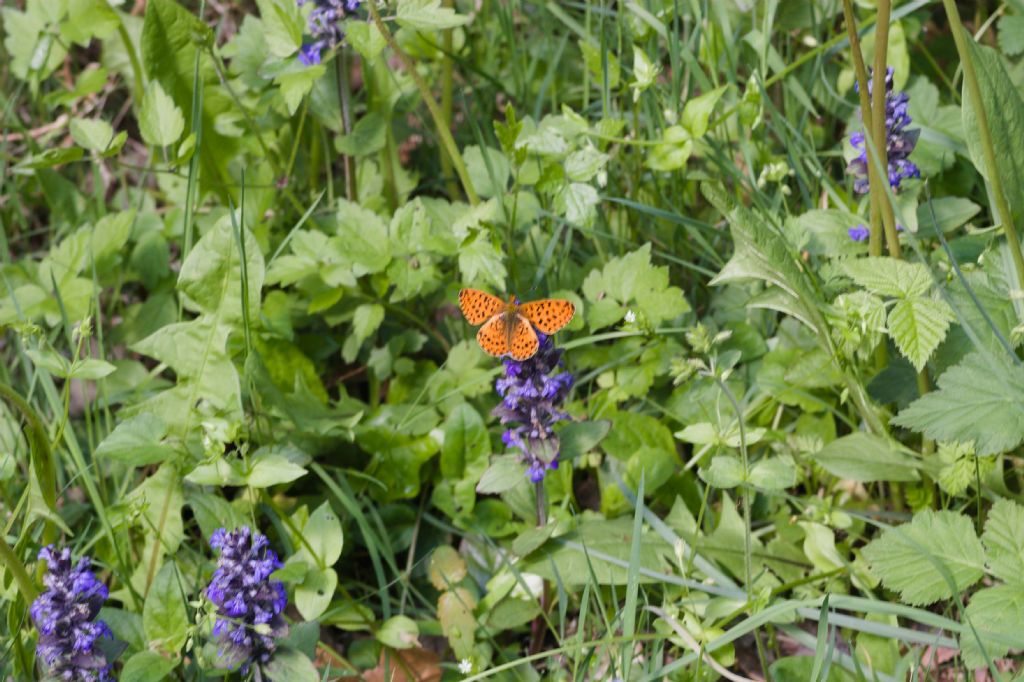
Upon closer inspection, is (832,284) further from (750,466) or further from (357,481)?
(357,481)

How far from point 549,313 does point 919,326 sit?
2.25ft

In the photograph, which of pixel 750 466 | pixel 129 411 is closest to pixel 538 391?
pixel 750 466

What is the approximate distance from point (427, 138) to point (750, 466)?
1.63 metres

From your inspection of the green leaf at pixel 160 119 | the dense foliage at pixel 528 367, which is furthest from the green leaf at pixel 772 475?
the green leaf at pixel 160 119

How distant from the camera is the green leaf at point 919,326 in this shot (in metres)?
1.92

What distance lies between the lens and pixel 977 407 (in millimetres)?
1888

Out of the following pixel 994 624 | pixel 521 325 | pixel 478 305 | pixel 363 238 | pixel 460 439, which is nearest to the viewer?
pixel 994 624

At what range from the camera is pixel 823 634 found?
1739 millimetres

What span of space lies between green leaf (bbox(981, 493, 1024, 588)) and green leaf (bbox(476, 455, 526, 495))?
87 cm

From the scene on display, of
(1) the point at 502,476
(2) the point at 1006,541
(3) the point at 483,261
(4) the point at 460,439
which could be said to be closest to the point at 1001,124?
(2) the point at 1006,541

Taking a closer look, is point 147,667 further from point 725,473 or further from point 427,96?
point 427,96

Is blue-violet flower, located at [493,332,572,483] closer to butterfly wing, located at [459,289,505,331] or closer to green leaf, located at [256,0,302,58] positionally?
butterfly wing, located at [459,289,505,331]

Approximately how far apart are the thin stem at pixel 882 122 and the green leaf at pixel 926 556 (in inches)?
22.6

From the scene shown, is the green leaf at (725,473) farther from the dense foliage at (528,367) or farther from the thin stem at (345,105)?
the thin stem at (345,105)
